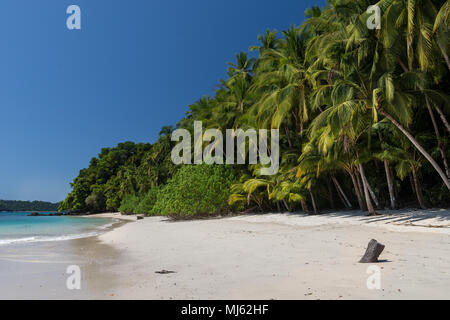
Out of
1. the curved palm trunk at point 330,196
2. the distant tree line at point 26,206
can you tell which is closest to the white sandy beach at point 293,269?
the curved palm trunk at point 330,196

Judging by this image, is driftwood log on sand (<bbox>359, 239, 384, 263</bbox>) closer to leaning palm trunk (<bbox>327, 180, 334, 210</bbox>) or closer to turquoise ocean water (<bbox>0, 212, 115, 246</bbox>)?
leaning palm trunk (<bbox>327, 180, 334, 210</bbox>)

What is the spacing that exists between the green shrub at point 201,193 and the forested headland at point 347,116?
0.22 feet

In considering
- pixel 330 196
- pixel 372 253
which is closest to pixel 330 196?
pixel 330 196

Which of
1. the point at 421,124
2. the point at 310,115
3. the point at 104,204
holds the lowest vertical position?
the point at 104,204

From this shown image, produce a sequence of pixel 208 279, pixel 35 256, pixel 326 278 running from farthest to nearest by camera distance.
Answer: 1. pixel 35 256
2. pixel 208 279
3. pixel 326 278

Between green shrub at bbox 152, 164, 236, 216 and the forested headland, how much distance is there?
0.22ft

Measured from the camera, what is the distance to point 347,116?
376 inches

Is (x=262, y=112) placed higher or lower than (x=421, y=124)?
higher

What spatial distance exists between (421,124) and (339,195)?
5557 millimetres

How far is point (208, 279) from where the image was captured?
427 centimetres

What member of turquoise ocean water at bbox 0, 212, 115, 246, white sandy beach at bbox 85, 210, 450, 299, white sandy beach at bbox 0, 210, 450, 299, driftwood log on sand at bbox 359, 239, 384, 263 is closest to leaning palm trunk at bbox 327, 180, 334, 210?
white sandy beach at bbox 85, 210, 450, 299

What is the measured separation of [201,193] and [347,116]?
444 inches

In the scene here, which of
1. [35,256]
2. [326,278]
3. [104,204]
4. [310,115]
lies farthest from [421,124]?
[104,204]
